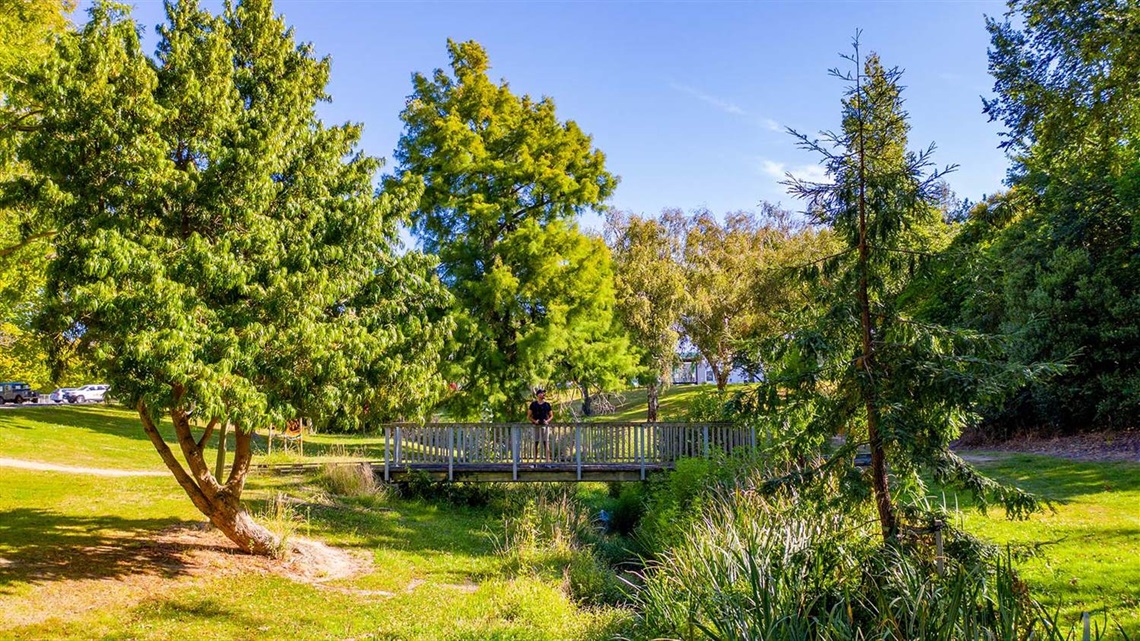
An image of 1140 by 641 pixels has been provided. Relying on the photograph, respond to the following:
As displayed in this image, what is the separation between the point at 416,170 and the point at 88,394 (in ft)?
147

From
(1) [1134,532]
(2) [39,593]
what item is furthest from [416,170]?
(1) [1134,532]

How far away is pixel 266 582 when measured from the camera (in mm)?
8938

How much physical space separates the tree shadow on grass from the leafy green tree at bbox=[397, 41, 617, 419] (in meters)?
7.45

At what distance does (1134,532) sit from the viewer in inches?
379

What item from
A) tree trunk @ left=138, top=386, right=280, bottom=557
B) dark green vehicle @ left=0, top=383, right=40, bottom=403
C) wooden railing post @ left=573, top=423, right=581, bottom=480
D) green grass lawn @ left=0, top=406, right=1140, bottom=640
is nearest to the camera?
green grass lawn @ left=0, top=406, right=1140, bottom=640

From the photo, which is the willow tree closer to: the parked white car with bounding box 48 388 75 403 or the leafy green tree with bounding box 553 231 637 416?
the leafy green tree with bounding box 553 231 637 416

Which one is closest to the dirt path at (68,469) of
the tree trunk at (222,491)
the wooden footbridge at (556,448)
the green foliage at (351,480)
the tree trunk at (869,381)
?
the green foliage at (351,480)

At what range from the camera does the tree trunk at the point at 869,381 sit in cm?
514

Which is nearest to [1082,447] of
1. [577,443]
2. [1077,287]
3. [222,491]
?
[1077,287]

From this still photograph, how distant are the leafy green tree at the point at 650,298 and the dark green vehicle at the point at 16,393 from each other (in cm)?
4115

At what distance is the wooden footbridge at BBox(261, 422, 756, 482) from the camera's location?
14.9m

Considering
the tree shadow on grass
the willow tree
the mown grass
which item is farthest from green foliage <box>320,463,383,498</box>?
the willow tree

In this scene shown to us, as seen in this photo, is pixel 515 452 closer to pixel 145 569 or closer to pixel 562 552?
pixel 562 552

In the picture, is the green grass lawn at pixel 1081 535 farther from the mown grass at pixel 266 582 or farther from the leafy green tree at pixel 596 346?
the leafy green tree at pixel 596 346
